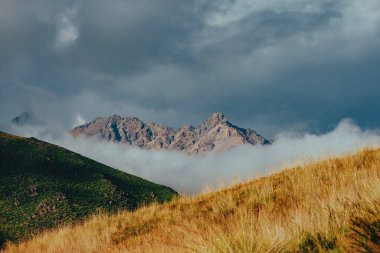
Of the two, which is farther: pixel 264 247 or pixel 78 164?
pixel 78 164

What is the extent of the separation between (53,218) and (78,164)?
2300 cm

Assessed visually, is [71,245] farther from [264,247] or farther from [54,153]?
[54,153]

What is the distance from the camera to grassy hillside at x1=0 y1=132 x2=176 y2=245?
65875 millimetres

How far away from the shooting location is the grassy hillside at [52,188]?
216 feet

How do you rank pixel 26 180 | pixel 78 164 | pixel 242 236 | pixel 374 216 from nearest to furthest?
pixel 374 216 → pixel 242 236 → pixel 26 180 → pixel 78 164

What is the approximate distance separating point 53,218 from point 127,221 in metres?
56.3

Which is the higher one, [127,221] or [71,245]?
[127,221]

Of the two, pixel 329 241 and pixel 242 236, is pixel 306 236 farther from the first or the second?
pixel 242 236

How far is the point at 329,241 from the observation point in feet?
14.6

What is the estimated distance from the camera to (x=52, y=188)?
76562 mm

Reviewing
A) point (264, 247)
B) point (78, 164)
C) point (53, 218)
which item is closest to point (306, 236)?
point (264, 247)

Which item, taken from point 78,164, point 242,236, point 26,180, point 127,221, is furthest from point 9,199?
point 242,236

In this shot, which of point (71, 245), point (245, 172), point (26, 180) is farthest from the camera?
point (26, 180)

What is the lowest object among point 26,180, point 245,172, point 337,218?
point 337,218
